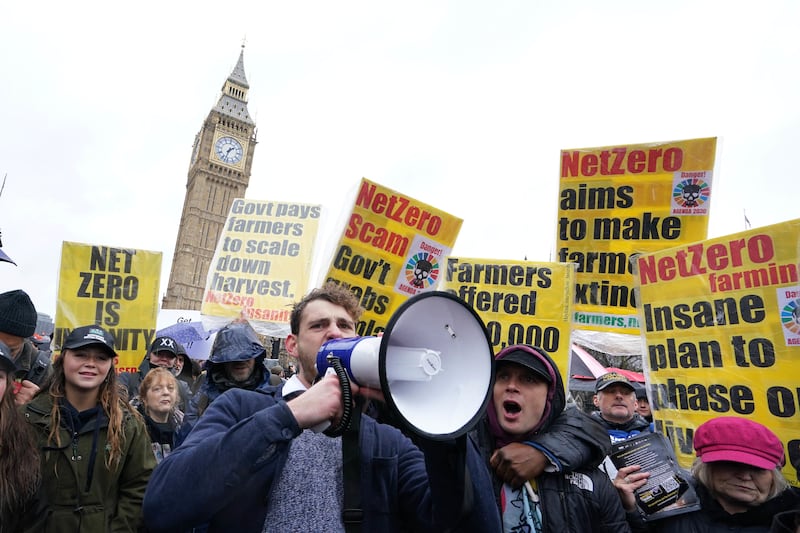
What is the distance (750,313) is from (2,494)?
401 cm

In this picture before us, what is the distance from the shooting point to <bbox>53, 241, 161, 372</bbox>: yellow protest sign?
5.50 metres

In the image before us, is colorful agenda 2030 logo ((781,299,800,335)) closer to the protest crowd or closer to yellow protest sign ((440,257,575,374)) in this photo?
the protest crowd

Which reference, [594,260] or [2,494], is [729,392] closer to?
[594,260]

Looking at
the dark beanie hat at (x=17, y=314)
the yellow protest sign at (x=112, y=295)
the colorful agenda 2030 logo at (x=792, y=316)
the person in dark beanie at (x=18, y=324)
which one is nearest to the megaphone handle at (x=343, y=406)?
the person in dark beanie at (x=18, y=324)

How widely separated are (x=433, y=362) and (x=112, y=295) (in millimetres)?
5363

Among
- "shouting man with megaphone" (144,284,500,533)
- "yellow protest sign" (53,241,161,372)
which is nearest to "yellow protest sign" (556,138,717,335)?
"shouting man with megaphone" (144,284,500,533)

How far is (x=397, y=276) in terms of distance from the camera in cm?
557

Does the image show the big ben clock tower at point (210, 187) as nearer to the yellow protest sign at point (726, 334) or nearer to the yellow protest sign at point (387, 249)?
the yellow protest sign at point (387, 249)

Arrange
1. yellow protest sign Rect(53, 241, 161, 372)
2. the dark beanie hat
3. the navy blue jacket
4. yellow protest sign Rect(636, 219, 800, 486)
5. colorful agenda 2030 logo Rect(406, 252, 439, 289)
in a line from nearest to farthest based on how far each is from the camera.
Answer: the navy blue jacket < the dark beanie hat < yellow protest sign Rect(636, 219, 800, 486) < yellow protest sign Rect(53, 241, 161, 372) < colorful agenda 2030 logo Rect(406, 252, 439, 289)

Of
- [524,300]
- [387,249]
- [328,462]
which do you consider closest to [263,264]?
[387,249]

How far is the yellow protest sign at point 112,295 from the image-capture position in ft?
18.0

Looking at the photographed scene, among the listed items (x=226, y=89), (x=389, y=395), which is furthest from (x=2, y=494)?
(x=226, y=89)

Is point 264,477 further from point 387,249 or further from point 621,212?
point 387,249

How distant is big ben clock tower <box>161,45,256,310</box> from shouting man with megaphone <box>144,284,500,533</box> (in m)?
64.0
